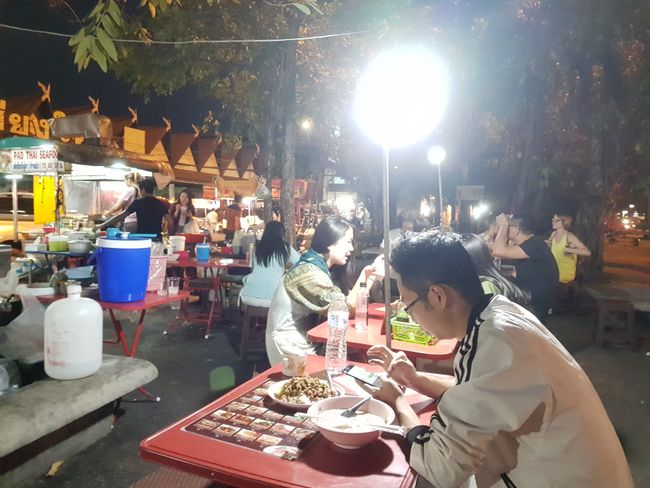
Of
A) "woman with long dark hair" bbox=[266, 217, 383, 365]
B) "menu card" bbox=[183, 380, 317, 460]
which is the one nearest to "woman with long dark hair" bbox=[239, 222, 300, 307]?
"woman with long dark hair" bbox=[266, 217, 383, 365]

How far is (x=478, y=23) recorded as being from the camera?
9.97 meters

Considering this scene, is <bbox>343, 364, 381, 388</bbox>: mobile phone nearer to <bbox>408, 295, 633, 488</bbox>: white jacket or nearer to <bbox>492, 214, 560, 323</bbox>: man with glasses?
<bbox>408, 295, 633, 488</bbox>: white jacket

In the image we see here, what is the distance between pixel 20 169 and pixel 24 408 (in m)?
7.15

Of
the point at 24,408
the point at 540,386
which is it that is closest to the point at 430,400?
the point at 540,386

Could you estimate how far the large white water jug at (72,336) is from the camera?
9.86 feet

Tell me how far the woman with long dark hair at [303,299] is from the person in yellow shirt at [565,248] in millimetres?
6334

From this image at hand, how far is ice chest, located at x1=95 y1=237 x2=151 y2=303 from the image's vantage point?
150 inches

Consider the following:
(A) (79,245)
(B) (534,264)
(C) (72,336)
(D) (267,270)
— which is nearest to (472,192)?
(B) (534,264)

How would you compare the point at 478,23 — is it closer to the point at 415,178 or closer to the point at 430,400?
the point at 430,400

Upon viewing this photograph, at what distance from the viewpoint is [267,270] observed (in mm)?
5801

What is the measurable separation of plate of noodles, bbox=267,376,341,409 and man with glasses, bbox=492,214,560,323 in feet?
14.2

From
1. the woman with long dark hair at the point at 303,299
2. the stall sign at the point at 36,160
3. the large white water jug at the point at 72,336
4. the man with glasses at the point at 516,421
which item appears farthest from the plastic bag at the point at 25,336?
the stall sign at the point at 36,160

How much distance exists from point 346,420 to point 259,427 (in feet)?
1.26

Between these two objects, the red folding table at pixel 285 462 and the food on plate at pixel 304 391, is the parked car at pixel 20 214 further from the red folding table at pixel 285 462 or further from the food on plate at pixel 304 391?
the red folding table at pixel 285 462
